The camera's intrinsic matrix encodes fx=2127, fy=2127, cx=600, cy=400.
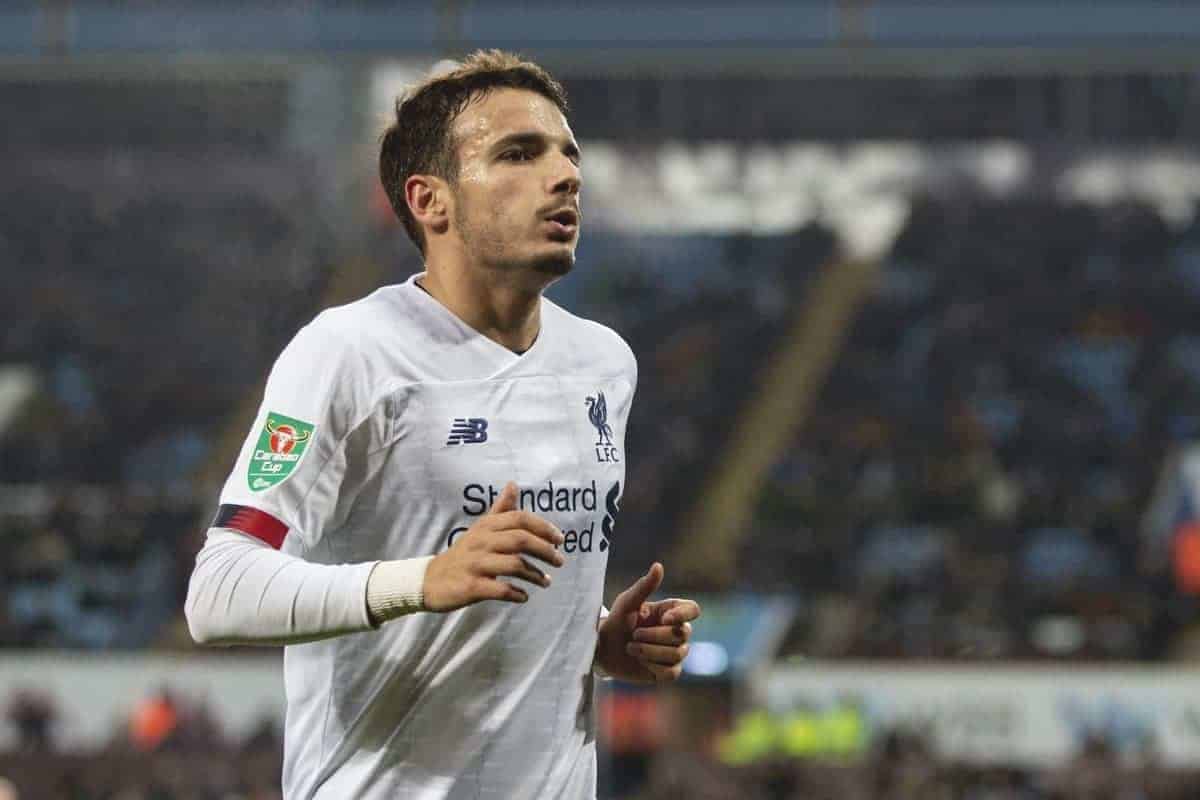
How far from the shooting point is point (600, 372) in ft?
12.1

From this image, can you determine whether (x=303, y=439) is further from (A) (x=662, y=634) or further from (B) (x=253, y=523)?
(A) (x=662, y=634)

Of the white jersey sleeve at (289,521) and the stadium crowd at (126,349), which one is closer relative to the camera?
the white jersey sleeve at (289,521)

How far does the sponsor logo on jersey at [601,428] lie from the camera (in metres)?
3.55

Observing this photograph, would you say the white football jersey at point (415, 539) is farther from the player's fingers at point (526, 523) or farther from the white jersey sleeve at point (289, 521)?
the player's fingers at point (526, 523)

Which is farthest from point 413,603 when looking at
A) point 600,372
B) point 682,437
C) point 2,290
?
point 2,290

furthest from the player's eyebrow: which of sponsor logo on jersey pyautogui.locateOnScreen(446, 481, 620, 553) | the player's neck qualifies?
sponsor logo on jersey pyautogui.locateOnScreen(446, 481, 620, 553)

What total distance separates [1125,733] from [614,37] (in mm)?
9941

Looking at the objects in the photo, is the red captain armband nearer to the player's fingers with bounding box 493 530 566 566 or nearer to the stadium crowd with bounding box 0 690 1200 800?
the player's fingers with bounding box 493 530 566 566

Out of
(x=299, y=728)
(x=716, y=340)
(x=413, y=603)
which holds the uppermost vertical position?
(x=413, y=603)

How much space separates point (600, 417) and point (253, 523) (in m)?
0.69

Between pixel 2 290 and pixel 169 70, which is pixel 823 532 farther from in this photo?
pixel 2 290

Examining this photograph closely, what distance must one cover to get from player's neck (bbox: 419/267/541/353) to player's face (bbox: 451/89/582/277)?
45 millimetres

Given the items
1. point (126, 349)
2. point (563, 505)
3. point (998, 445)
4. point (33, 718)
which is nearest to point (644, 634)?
point (563, 505)

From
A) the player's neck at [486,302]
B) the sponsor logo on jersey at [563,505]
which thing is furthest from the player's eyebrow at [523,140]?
the sponsor logo on jersey at [563,505]
